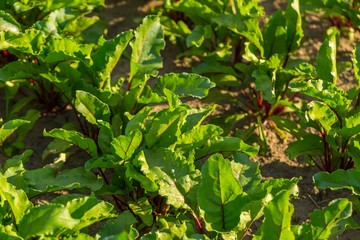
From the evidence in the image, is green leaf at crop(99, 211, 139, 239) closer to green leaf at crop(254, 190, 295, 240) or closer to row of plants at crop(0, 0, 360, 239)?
row of plants at crop(0, 0, 360, 239)

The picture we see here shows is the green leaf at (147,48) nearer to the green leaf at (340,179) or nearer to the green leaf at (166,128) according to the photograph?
the green leaf at (166,128)

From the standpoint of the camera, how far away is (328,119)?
3.50 metres

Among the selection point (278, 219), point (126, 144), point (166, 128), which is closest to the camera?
point (278, 219)

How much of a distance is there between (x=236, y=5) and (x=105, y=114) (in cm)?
139

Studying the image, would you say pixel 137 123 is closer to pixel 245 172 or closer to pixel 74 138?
pixel 74 138

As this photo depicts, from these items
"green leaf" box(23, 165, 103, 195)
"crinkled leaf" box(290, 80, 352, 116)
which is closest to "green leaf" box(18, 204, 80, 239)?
"green leaf" box(23, 165, 103, 195)

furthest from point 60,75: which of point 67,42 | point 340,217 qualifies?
point 340,217

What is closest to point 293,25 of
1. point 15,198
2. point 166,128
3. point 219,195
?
point 166,128

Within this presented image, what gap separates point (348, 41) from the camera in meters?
4.85

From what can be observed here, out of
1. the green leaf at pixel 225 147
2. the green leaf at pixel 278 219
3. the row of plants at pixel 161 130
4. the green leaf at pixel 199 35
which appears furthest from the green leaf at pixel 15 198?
the green leaf at pixel 199 35

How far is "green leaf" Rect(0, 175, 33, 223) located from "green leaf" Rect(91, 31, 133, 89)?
0.95 meters

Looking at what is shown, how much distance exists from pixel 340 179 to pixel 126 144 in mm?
1036

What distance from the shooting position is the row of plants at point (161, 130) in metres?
2.97

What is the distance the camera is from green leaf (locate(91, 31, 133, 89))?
3654mm
